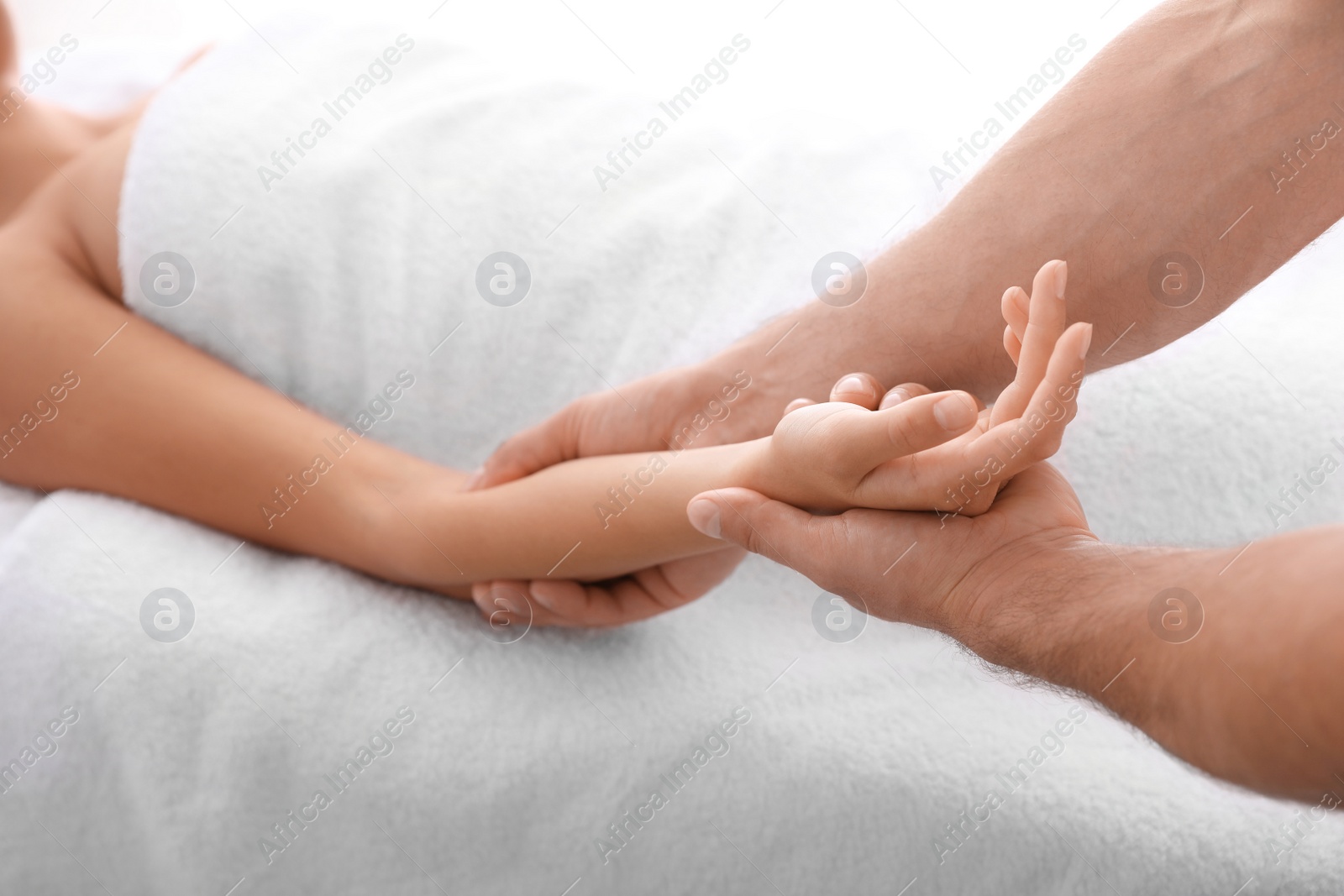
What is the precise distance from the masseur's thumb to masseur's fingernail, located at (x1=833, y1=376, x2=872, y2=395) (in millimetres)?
153

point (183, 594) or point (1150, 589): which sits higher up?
point (1150, 589)

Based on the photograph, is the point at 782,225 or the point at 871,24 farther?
the point at 871,24

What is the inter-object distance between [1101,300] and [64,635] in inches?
42.9

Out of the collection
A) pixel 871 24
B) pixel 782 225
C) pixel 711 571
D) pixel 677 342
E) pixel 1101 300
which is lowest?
pixel 711 571

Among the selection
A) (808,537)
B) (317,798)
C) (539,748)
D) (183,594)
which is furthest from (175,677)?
(808,537)

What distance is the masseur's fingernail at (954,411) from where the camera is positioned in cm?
68

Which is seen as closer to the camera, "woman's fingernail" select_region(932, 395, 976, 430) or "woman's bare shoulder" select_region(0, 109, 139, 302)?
"woman's fingernail" select_region(932, 395, 976, 430)

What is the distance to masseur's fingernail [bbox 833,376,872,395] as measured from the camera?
36.8 inches

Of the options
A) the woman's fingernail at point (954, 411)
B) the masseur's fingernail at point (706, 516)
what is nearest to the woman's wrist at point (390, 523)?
the masseur's fingernail at point (706, 516)

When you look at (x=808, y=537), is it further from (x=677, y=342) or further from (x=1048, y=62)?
(x=1048, y=62)

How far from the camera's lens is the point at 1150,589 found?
65 centimetres

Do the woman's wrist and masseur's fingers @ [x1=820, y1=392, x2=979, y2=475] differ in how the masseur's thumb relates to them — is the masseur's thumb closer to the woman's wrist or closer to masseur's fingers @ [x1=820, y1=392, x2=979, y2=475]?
masseur's fingers @ [x1=820, y1=392, x2=979, y2=475]

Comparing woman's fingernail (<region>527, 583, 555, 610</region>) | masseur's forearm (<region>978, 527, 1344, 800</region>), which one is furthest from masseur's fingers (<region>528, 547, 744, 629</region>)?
masseur's forearm (<region>978, 527, 1344, 800</region>)

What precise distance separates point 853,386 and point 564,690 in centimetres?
43
